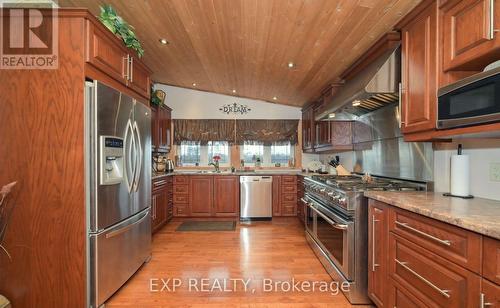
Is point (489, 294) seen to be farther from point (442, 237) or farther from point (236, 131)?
point (236, 131)

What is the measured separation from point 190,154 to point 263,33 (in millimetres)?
3650

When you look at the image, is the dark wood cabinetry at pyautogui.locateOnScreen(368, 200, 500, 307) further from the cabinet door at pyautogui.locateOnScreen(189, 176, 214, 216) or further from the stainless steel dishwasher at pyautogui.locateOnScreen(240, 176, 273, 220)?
the cabinet door at pyautogui.locateOnScreen(189, 176, 214, 216)

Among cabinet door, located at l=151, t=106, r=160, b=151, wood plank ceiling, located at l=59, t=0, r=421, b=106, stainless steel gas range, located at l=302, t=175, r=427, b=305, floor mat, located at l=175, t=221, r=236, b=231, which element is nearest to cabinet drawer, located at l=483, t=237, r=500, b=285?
stainless steel gas range, located at l=302, t=175, r=427, b=305

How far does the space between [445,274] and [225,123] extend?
15.6ft

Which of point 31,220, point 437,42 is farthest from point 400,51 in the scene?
point 31,220

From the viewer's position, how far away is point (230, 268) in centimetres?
276

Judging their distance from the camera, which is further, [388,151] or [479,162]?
[388,151]

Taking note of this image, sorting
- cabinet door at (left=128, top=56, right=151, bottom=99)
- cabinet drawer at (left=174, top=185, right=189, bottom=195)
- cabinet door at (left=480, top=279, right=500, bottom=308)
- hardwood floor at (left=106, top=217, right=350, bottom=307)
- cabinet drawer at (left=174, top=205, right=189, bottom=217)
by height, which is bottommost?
hardwood floor at (left=106, top=217, right=350, bottom=307)

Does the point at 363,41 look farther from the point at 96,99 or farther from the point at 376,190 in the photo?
the point at 96,99

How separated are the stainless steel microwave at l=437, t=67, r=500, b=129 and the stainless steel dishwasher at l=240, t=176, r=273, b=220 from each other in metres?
3.51

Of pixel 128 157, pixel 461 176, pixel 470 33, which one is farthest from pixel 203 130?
pixel 470 33

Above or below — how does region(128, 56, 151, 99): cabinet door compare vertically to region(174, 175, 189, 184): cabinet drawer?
above

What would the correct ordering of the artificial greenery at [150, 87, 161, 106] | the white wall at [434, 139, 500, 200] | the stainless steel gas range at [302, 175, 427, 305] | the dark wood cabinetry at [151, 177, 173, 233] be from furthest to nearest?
1. the artificial greenery at [150, 87, 161, 106]
2. the dark wood cabinetry at [151, 177, 173, 233]
3. the stainless steel gas range at [302, 175, 427, 305]
4. the white wall at [434, 139, 500, 200]

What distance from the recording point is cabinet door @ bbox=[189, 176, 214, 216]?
16.0ft
